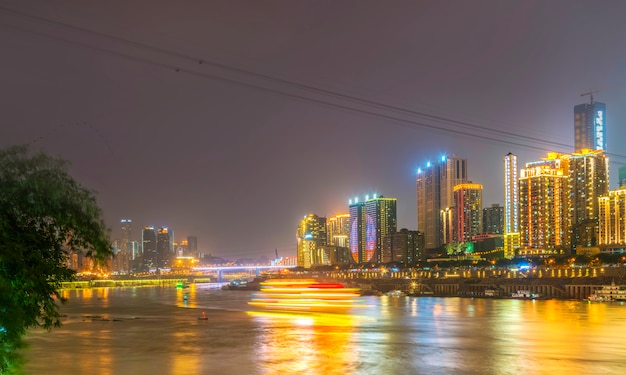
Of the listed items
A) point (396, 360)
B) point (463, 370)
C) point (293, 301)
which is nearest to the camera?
point (463, 370)

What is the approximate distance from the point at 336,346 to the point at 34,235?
28.8 m

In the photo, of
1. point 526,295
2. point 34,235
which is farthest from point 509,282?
point 34,235

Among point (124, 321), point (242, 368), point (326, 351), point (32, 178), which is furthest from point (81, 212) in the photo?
point (124, 321)

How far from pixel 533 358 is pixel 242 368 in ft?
55.4

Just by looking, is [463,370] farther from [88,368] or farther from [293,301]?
[293,301]

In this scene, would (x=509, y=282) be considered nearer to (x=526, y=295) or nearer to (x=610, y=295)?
(x=526, y=295)

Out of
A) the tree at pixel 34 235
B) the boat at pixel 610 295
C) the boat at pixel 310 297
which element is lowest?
the boat at pixel 610 295

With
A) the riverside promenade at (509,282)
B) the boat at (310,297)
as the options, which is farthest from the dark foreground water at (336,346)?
the riverside promenade at (509,282)

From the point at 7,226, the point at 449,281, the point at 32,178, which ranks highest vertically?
the point at 32,178

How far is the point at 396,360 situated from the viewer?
35.1m

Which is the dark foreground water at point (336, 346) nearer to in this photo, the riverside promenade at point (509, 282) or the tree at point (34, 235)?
the tree at point (34, 235)

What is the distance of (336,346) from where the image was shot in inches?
1593

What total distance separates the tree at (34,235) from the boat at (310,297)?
213 ft

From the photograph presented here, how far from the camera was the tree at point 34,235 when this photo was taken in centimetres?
1342
